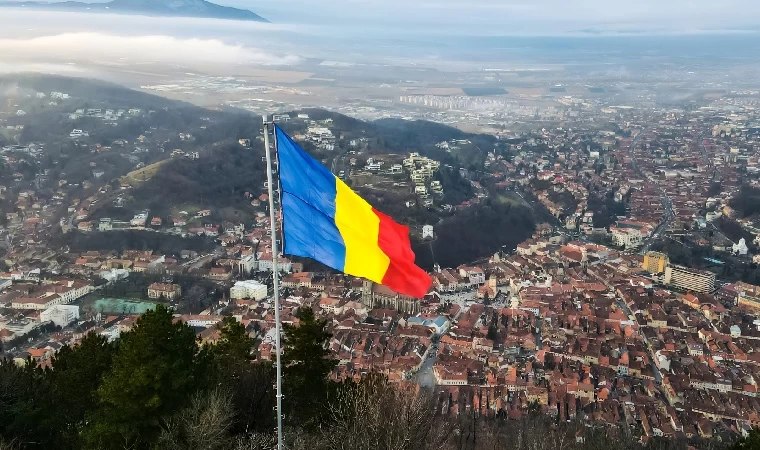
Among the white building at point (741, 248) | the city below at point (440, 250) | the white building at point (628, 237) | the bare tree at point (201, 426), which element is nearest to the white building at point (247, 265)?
the city below at point (440, 250)

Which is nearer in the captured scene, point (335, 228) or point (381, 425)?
point (335, 228)

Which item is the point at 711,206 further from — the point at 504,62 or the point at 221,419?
the point at 504,62

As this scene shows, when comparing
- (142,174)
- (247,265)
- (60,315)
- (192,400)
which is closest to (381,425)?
(192,400)

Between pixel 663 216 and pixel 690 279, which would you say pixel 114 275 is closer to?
pixel 690 279

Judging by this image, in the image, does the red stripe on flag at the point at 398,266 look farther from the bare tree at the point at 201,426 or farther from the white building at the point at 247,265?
the white building at the point at 247,265

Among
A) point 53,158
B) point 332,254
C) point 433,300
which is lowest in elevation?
point 433,300

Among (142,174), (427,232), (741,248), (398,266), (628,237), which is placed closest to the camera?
(398,266)

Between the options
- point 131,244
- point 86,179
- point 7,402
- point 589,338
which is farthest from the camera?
point 86,179

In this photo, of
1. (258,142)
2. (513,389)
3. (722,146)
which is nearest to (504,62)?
(722,146)
